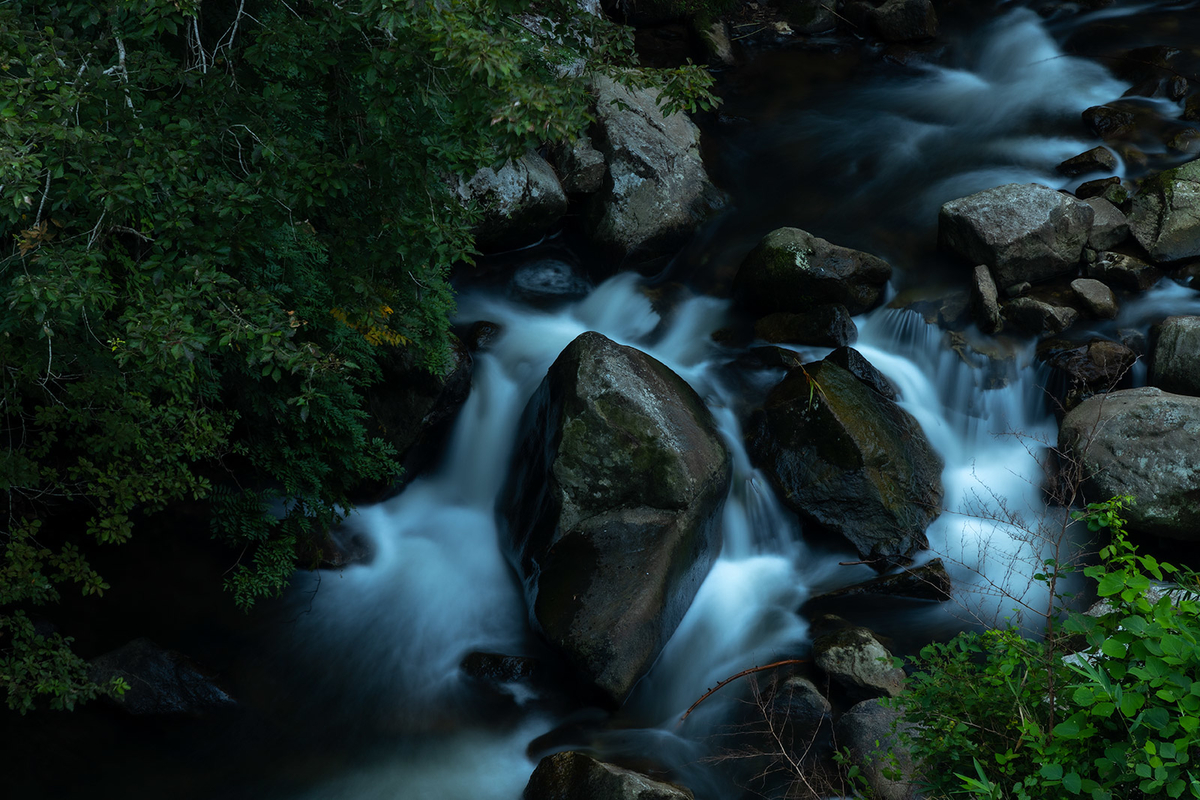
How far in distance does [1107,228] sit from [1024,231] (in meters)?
1.19

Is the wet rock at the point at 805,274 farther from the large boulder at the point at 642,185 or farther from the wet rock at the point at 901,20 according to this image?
the wet rock at the point at 901,20

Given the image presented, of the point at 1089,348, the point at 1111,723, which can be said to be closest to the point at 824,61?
the point at 1089,348

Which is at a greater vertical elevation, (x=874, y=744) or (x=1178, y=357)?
(x=1178, y=357)

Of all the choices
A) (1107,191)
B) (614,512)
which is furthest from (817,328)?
(1107,191)

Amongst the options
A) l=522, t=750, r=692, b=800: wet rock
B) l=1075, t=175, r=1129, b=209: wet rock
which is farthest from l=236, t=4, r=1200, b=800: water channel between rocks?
l=1075, t=175, r=1129, b=209: wet rock

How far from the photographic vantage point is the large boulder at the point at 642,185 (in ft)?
30.1

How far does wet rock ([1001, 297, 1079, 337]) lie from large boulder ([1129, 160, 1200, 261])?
143 centimetres

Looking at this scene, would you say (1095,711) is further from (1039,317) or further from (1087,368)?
(1039,317)

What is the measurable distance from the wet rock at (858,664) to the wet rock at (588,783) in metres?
1.55

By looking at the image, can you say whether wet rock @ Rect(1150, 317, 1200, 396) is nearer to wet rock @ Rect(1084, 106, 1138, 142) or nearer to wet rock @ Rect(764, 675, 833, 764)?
wet rock @ Rect(1084, 106, 1138, 142)

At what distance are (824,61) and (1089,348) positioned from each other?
23.0 feet

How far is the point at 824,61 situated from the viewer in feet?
41.8

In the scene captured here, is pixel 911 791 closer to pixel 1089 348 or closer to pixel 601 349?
pixel 601 349

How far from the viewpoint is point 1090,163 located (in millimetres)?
9633
